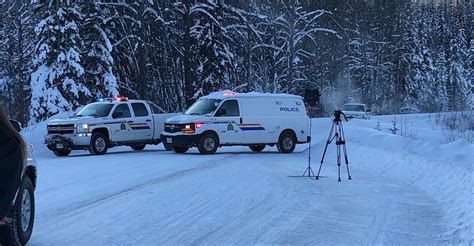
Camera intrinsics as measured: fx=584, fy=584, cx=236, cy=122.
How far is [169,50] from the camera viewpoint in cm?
3862

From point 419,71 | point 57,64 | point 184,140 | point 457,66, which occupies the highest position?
point 457,66

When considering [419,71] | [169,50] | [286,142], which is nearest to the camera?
[286,142]

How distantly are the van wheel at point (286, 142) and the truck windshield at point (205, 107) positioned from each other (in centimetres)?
281

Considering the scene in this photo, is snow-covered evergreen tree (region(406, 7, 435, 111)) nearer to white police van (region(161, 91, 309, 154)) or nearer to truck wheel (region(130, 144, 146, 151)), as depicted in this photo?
white police van (region(161, 91, 309, 154))

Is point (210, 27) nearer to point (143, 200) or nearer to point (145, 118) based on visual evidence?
point (145, 118)

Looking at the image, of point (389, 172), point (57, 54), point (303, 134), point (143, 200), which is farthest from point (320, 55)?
point (143, 200)

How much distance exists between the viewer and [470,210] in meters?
8.52

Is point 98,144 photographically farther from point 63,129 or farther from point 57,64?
point 57,64

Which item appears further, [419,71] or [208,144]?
[419,71]

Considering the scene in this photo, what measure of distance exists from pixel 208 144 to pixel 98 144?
3.98 metres

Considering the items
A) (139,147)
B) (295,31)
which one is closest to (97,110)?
(139,147)

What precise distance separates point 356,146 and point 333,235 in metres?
11.9

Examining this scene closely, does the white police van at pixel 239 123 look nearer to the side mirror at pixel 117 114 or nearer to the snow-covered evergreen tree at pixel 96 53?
the side mirror at pixel 117 114

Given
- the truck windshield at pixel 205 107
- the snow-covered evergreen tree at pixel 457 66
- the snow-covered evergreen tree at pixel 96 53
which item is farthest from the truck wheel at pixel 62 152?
the snow-covered evergreen tree at pixel 457 66
